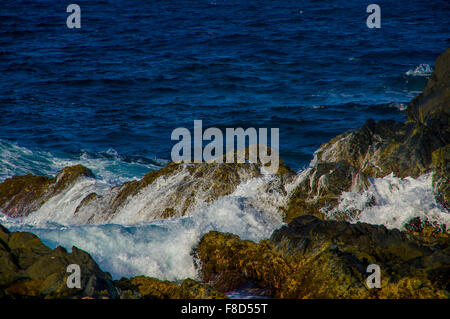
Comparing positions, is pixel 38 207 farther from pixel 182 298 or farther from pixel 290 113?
pixel 290 113

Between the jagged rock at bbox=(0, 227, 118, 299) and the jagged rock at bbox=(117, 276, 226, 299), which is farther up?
the jagged rock at bbox=(0, 227, 118, 299)

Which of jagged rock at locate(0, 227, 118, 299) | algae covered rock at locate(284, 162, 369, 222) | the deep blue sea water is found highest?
the deep blue sea water

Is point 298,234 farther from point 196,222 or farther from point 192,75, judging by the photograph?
point 192,75

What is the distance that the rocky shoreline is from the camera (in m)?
6.05

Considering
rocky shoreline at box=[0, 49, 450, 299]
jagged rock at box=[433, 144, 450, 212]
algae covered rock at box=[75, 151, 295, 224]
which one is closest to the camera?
rocky shoreline at box=[0, 49, 450, 299]

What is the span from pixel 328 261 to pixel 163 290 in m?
2.07

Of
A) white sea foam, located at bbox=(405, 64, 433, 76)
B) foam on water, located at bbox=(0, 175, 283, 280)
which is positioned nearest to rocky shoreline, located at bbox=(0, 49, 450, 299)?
foam on water, located at bbox=(0, 175, 283, 280)

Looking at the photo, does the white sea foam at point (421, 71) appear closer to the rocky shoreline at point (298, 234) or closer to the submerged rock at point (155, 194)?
the rocky shoreline at point (298, 234)

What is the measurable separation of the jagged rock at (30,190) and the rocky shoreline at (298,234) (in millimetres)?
27

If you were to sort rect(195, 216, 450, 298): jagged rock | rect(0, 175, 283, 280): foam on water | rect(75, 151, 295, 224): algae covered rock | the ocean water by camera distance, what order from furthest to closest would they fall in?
1. rect(75, 151, 295, 224): algae covered rock
2. the ocean water
3. rect(0, 175, 283, 280): foam on water
4. rect(195, 216, 450, 298): jagged rock

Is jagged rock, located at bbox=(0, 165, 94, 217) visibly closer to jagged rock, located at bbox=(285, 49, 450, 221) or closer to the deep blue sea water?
the deep blue sea water

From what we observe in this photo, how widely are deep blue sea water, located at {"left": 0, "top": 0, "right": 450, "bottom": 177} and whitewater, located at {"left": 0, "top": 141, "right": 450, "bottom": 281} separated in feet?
17.6

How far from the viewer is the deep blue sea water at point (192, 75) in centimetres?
1747

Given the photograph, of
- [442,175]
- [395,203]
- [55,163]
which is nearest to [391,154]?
[442,175]
